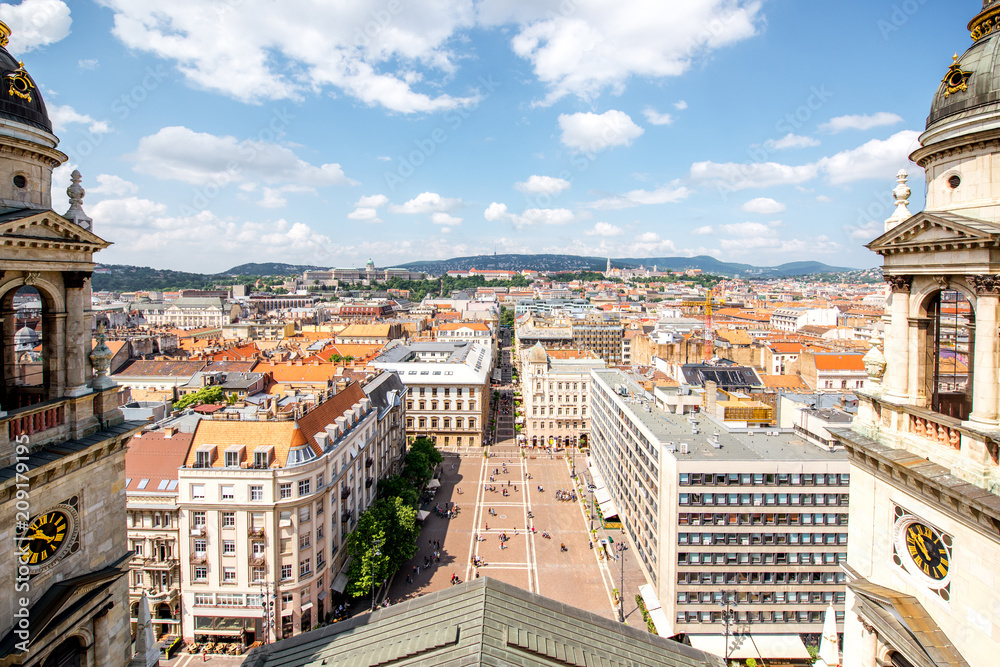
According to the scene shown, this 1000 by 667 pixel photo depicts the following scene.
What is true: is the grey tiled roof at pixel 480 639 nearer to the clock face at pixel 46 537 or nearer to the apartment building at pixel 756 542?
the clock face at pixel 46 537

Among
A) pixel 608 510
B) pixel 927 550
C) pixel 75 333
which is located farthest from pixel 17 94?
pixel 608 510

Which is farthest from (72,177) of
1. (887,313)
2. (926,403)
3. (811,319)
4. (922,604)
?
(811,319)

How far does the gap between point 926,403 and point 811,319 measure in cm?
20297

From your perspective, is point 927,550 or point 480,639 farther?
point 480,639

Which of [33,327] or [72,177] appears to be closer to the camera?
[72,177]

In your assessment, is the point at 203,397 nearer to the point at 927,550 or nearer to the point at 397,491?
the point at 397,491

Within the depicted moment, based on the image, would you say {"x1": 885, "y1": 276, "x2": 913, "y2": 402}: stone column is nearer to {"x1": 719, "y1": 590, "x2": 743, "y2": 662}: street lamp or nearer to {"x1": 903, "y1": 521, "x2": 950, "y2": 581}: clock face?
{"x1": 903, "y1": 521, "x2": 950, "y2": 581}: clock face

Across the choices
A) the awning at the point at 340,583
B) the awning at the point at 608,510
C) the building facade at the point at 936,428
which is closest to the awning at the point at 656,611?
the awning at the point at 608,510

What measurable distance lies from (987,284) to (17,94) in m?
24.8

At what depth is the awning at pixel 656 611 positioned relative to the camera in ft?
144

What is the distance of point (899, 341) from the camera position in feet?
51.9

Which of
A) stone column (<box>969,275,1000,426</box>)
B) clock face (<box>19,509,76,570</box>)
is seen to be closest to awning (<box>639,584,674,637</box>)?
stone column (<box>969,275,1000,426</box>)

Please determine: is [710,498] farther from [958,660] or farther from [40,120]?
[40,120]

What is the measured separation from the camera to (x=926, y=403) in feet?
51.2
